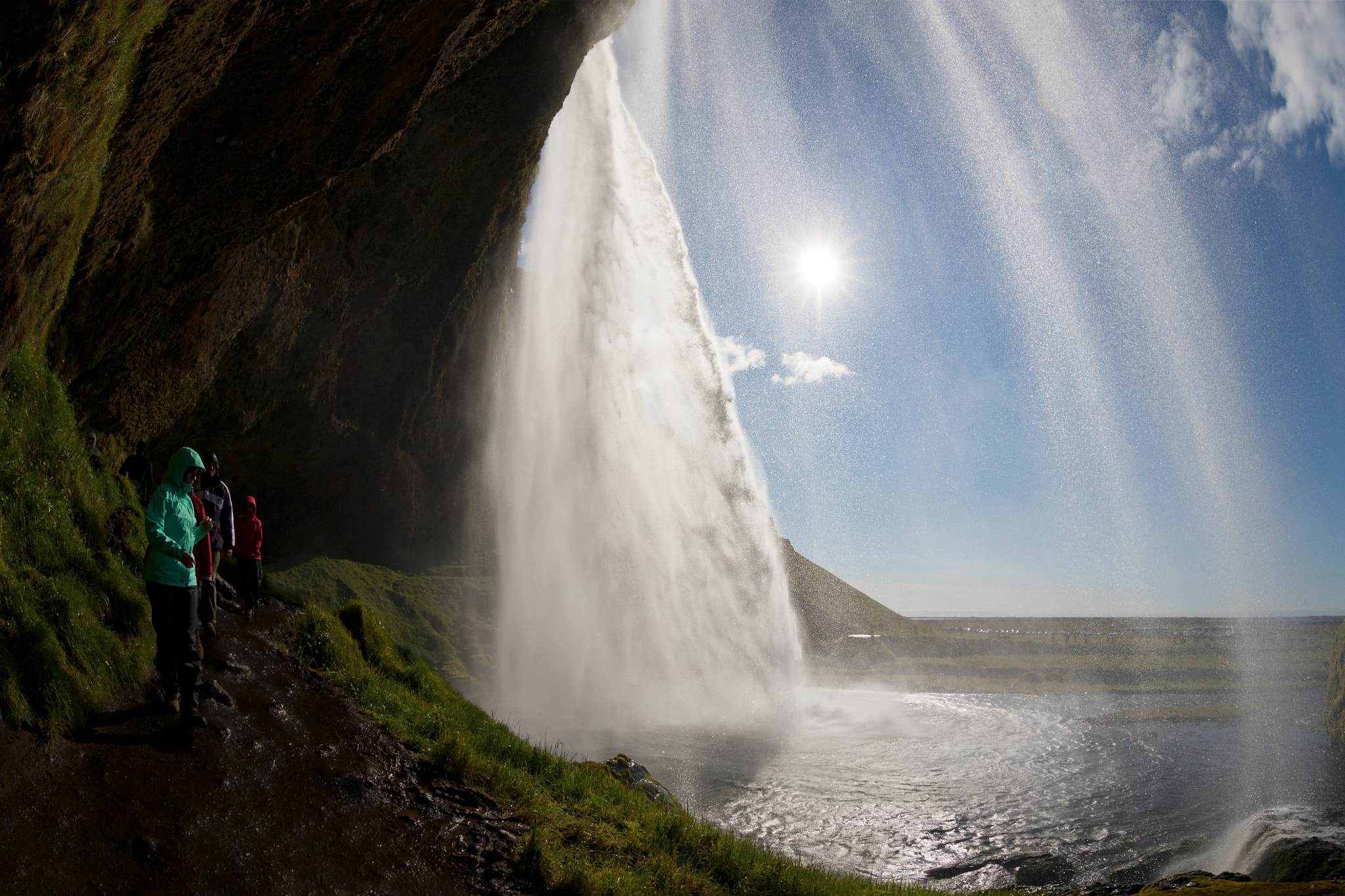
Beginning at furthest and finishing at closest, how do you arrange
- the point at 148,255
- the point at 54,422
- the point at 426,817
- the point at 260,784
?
the point at 148,255, the point at 54,422, the point at 426,817, the point at 260,784

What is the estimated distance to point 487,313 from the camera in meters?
26.8

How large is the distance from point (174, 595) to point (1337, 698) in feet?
96.9

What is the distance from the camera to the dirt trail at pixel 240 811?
4078mm

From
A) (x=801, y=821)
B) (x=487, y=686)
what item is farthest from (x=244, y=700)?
(x=487, y=686)

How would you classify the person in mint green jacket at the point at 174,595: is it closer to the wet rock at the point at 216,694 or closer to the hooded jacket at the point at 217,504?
the wet rock at the point at 216,694

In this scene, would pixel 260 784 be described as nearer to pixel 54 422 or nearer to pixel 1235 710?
pixel 54 422

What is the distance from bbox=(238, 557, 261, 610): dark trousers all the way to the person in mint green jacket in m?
3.58

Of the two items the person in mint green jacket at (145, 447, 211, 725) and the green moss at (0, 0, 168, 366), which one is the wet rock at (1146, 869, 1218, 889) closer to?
the person in mint green jacket at (145, 447, 211, 725)

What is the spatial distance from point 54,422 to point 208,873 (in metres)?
6.11

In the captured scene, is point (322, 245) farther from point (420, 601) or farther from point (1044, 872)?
point (1044, 872)

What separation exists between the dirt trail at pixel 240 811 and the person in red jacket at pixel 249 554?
2.31 metres

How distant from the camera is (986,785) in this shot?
1416 cm

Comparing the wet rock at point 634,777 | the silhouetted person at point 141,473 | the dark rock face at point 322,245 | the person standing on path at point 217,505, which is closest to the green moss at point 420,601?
the dark rock face at point 322,245

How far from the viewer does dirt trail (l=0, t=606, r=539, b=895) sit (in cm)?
408
